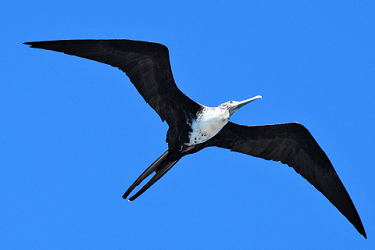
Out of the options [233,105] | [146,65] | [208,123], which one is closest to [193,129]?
[208,123]

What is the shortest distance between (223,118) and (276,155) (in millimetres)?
1291

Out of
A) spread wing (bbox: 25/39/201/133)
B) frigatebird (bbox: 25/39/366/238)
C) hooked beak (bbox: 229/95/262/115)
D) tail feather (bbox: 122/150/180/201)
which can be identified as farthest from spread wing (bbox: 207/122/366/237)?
spread wing (bbox: 25/39/201/133)

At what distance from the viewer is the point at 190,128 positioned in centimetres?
765

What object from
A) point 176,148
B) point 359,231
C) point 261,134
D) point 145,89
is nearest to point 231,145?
point 261,134

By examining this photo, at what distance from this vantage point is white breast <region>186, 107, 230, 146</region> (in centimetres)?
→ 757

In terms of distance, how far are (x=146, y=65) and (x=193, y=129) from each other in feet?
3.48

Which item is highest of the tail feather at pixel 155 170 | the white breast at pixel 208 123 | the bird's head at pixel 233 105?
the bird's head at pixel 233 105

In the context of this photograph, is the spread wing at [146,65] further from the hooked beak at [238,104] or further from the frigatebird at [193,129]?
the hooked beak at [238,104]

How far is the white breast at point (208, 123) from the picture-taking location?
24.8 feet

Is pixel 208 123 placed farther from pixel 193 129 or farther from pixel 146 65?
pixel 146 65

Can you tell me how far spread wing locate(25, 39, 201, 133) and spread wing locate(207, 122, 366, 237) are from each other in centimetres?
87

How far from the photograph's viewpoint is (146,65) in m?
7.41

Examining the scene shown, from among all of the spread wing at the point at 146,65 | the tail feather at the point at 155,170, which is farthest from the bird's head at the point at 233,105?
the tail feather at the point at 155,170

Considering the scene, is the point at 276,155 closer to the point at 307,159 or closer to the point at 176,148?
the point at 307,159
